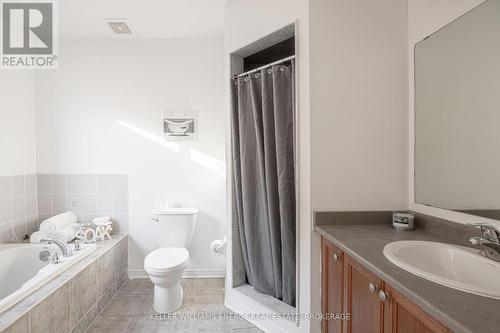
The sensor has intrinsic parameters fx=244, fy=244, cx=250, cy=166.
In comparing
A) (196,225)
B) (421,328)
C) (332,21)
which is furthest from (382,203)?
(196,225)

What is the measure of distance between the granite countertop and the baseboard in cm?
180

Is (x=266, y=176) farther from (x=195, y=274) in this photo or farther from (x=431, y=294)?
(x=195, y=274)

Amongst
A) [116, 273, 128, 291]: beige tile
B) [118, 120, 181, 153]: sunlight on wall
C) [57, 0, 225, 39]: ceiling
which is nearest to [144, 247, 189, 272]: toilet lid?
[116, 273, 128, 291]: beige tile

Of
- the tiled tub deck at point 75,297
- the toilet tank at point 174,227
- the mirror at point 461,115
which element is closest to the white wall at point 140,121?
the toilet tank at point 174,227

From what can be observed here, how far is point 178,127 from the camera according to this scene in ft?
8.54

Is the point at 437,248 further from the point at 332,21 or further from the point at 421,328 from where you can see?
the point at 332,21

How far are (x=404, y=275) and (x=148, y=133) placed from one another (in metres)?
2.51

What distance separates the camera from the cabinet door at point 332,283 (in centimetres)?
125

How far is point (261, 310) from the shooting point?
1816 millimetres

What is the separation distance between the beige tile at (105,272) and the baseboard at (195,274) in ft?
1.14

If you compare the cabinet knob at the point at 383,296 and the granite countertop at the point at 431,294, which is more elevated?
the granite countertop at the point at 431,294

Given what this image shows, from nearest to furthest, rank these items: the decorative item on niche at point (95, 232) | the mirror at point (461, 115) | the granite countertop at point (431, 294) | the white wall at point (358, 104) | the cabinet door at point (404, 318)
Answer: the granite countertop at point (431, 294)
the cabinet door at point (404, 318)
the mirror at point (461, 115)
the white wall at point (358, 104)
the decorative item on niche at point (95, 232)

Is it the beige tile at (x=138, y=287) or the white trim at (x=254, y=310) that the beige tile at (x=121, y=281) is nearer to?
the beige tile at (x=138, y=287)

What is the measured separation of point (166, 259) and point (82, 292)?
2.01 ft
